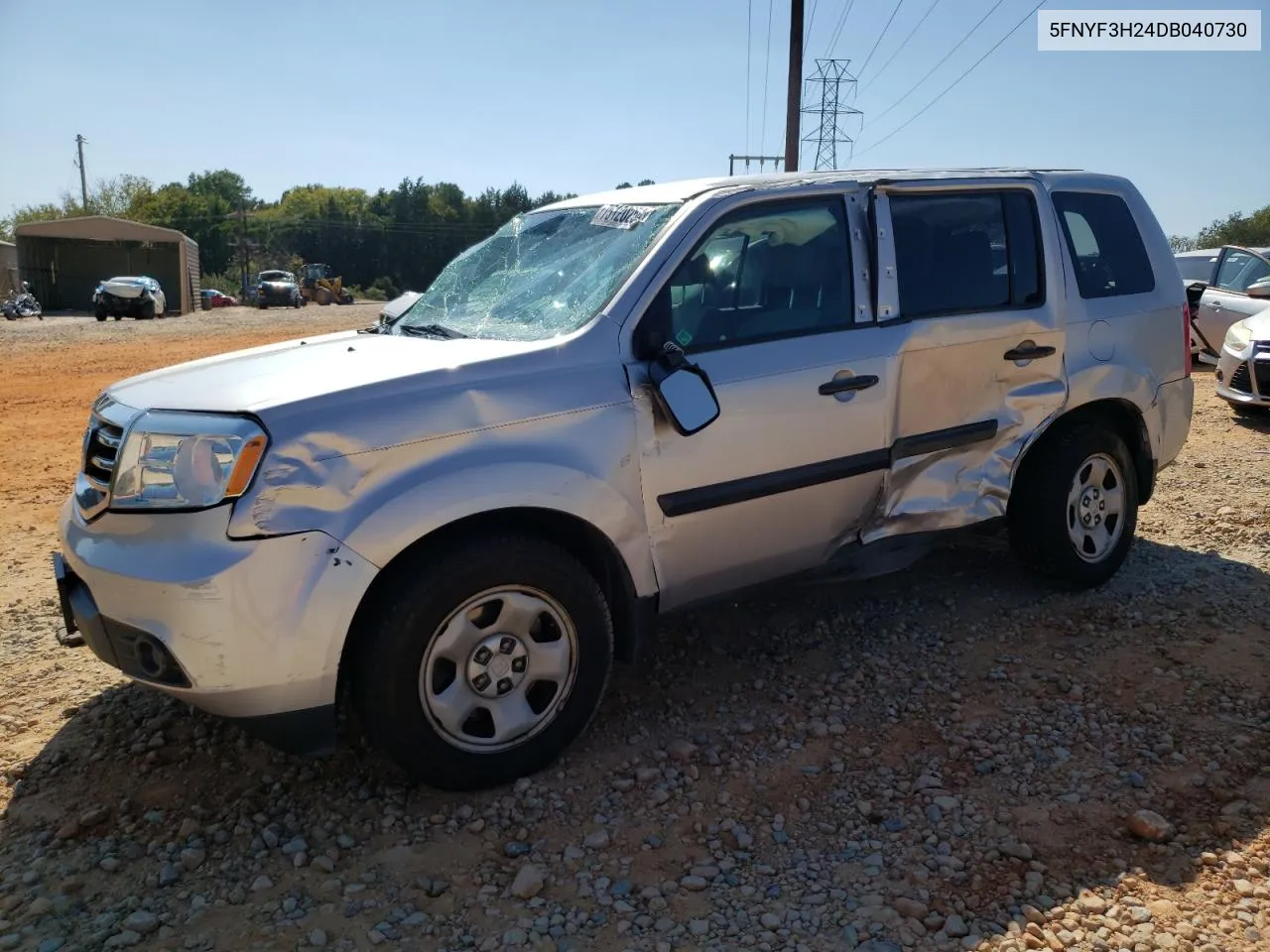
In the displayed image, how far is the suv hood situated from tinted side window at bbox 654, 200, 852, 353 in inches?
22.2

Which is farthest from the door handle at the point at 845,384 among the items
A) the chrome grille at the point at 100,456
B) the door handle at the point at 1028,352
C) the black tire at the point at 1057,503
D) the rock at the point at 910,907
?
the chrome grille at the point at 100,456

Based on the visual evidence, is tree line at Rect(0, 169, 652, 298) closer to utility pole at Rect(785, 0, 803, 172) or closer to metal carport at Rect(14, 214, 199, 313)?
metal carport at Rect(14, 214, 199, 313)

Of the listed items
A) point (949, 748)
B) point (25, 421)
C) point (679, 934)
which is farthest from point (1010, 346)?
point (25, 421)

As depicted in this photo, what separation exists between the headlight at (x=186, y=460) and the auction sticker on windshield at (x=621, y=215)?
1.62 metres

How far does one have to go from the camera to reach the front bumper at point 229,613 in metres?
2.71

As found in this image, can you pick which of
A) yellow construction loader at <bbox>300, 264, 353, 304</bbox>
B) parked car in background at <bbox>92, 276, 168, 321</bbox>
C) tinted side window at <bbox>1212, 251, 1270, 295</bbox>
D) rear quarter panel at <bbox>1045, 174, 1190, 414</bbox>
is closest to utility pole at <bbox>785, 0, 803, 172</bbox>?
tinted side window at <bbox>1212, 251, 1270, 295</bbox>

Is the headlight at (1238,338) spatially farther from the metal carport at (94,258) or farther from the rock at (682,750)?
the metal carport at (94,258)

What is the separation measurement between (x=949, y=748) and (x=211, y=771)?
8.13 ft

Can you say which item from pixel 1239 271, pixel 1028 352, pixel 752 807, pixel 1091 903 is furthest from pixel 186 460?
pixel 1239 271

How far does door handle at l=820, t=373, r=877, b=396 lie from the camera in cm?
370

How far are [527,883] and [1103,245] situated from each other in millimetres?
3815

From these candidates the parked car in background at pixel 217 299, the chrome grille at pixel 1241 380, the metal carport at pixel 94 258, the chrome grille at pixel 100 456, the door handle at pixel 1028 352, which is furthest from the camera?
the parked car in background at pixel 217 299

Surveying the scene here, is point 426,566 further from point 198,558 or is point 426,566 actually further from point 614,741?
point 614,741

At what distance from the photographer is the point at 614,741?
3.55 metres
